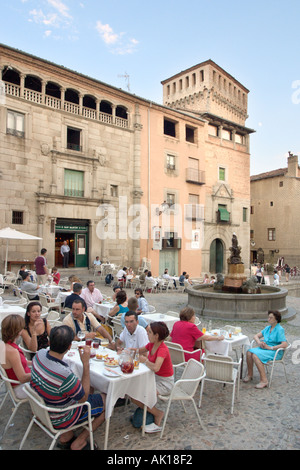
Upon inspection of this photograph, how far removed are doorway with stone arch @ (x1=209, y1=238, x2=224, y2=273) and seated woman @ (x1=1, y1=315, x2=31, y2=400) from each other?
26.2 metres

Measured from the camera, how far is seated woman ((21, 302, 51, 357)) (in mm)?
4770

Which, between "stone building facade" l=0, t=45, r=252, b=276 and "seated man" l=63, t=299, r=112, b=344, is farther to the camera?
"stone building facade" l=0, t=45, r=252, b=276

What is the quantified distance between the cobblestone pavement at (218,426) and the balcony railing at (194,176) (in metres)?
22.6

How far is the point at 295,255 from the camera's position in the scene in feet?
120

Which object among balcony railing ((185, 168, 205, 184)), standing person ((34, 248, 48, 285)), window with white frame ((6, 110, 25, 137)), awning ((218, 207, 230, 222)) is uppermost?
window with white frame ((6, 110, 25, 137))

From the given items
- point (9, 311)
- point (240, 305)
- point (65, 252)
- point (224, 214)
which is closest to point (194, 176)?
point (224, 214)

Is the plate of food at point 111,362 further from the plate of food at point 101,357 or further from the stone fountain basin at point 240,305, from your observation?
the stone fountain basin at point 240,305

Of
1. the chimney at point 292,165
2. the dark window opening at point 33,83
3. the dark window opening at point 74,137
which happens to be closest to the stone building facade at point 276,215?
the chimney at point 292,165

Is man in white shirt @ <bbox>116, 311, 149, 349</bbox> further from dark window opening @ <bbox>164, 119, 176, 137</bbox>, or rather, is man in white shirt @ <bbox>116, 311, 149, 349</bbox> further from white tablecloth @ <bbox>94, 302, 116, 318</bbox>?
dark window opening @ <bbox>164, 119, 176, 137</bbox>

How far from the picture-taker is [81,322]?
549 centimetres

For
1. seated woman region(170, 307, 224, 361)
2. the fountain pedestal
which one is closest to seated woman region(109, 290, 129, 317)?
seated woman region(170, 307, 224, 361)

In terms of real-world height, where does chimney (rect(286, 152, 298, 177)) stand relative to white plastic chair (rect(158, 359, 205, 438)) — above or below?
above

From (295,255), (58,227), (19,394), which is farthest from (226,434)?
(295,255)

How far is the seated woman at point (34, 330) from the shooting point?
4770mm
